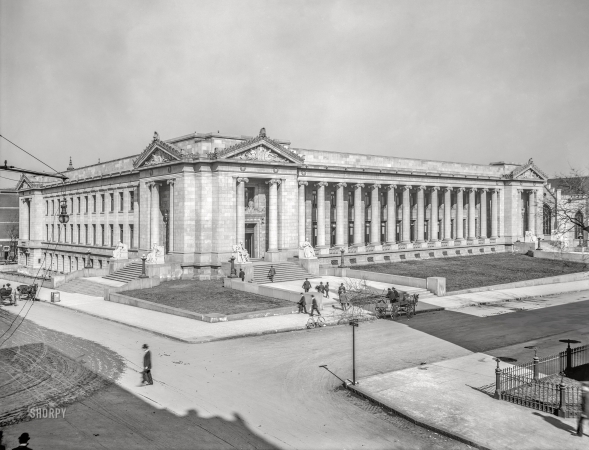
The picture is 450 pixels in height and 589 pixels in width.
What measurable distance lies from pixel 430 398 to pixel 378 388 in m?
1.88

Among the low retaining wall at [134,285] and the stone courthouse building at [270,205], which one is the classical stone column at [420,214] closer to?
the stone courthouse building at [270,205]

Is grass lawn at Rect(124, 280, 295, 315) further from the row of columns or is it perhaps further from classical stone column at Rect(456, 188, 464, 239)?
classical stone column at Rect(456, 188, 464, 239)

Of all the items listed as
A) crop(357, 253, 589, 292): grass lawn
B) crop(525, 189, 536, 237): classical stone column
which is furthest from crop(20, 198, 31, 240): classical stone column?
crop(525, 189, 536, 237): classical stone column

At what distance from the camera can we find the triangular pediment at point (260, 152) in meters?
49.9

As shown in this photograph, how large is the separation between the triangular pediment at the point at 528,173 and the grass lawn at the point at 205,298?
50856 mm

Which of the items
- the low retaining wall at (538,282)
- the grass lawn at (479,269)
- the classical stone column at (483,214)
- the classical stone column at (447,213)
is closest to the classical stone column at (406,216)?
the grass lawn at (479,269)

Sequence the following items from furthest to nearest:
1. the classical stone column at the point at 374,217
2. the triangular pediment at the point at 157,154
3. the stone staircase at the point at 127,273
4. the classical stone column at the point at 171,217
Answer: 1. the classical stone column at the point at 374,217
2. the classical stone column at the point at 171,217
3. the triangular pediment at the point at 157,154
4. the stone staircase at the point at 127,273

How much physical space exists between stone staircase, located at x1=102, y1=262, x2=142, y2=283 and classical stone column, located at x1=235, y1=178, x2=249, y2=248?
379 inches

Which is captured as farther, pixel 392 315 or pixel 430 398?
pixel 392 315

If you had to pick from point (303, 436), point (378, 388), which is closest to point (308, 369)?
point (378, 388)

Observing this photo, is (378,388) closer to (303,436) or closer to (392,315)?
(303,436)

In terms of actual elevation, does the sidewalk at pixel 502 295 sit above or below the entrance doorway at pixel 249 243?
below

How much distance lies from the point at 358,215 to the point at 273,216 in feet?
48.1

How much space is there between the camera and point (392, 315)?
3350 centimetres
